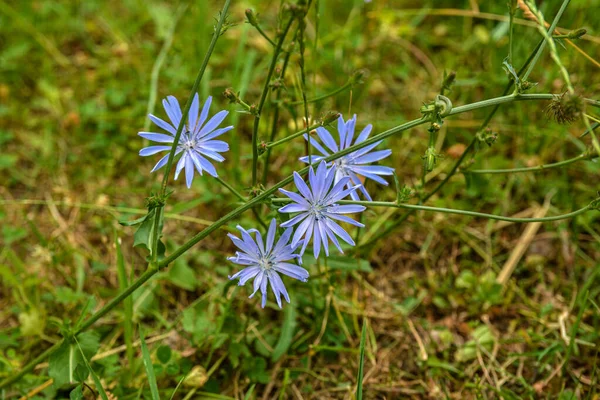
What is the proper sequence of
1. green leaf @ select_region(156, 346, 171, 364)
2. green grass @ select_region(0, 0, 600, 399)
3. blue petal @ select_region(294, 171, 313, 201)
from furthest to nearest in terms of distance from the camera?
1. green grass @ select_region(0, 0, 600, 399)
2. green leaf @ select_region(156, 346, 171, 364)
3. blue petal @ select_region(294, 171, 313, 201)

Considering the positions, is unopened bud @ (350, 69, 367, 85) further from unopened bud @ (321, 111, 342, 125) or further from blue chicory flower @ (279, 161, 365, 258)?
blue chicory flower @ (279, 161, 365, 258)

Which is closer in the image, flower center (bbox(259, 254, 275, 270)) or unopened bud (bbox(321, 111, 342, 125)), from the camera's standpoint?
unopened bud (bbox(321, 111, 342, 125))

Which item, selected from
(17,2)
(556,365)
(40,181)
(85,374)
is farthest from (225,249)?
(17,2)

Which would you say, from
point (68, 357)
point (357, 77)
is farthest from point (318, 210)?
point (68, 357)

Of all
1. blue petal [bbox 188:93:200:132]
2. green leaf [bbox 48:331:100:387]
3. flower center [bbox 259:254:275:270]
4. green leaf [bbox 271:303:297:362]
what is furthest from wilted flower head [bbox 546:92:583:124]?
green leaf [bbox 48:331:100:387]

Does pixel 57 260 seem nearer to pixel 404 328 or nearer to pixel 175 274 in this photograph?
pixel 175 274

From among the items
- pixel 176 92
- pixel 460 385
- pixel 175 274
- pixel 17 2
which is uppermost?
pixel 17 2
